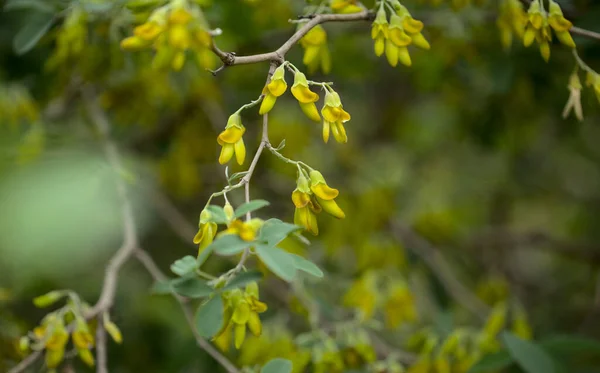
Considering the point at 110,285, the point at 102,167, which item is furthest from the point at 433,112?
the point at 110,285

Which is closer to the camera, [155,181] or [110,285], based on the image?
[110,285]

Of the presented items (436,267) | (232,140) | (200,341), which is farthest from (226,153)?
(436,267)

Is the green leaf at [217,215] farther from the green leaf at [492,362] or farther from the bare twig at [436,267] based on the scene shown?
the bare twig at [436,267]

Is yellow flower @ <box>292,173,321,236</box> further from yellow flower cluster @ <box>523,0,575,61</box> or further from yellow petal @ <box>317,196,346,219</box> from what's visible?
yellow flower cluster @ <box>523,0,575,61</box>

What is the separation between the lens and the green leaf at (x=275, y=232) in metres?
0.92

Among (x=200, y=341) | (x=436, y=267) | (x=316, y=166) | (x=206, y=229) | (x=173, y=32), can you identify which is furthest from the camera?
(x=316, y=166)

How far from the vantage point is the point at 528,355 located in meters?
1.50

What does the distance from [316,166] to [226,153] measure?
188 centimetres

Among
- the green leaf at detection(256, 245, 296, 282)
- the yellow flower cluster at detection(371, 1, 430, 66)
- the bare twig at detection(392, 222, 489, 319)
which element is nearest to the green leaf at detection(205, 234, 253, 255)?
the green leaf at detection(256, 245, 296, 282)

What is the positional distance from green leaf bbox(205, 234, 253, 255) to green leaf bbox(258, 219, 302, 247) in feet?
0.11

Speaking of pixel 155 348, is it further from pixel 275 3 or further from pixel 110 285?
pixel 275 3

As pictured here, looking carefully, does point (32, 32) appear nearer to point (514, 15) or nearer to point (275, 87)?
point (275, 87)

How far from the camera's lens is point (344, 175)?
2908mm

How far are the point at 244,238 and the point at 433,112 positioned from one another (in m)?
2.72
